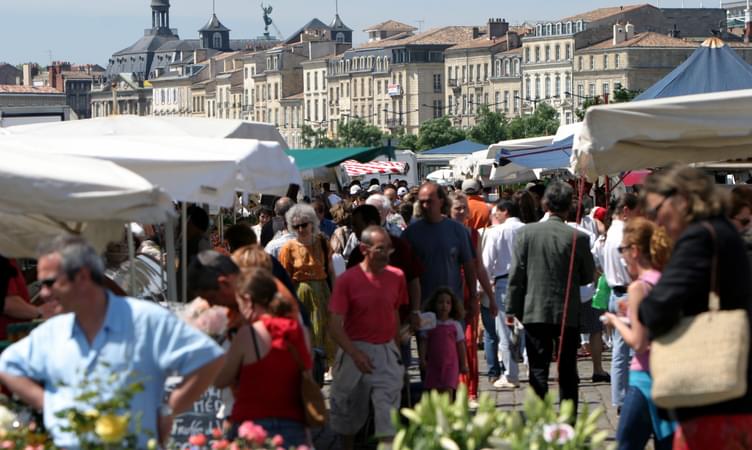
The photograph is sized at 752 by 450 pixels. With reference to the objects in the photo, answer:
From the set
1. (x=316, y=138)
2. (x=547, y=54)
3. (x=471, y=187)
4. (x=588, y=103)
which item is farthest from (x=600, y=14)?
(x=471, y=187)

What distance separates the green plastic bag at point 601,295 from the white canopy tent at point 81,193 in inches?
224

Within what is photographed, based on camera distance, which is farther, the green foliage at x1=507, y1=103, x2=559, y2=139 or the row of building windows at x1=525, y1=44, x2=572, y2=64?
the row of building windows at x1=525, y1=44, x2=572, y2=64

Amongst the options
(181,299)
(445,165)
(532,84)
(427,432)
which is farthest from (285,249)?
(532,84)

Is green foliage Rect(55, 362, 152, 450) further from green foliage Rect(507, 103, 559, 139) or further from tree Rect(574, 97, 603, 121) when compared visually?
green foliage Rect(507, 103, 559, 139)

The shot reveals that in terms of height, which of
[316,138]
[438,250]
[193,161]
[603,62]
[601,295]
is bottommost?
[601,295]

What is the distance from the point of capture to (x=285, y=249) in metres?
12.0

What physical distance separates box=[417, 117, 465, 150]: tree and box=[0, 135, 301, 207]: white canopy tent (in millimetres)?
123645

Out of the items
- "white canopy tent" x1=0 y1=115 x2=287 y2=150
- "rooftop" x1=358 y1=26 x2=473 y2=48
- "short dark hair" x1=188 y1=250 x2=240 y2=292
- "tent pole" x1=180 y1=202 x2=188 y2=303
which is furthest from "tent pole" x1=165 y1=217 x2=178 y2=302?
"rooftop" x1=358 y1=26 x2=473 y2=48

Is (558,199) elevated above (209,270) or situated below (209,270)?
above

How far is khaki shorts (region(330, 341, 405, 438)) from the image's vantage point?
9312mm

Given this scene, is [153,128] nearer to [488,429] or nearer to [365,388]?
[365,388]

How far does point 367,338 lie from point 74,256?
4023 millimetres

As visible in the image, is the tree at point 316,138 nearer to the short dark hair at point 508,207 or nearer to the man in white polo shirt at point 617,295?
the short dark hair at point 508,207

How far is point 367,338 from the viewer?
9289mm
